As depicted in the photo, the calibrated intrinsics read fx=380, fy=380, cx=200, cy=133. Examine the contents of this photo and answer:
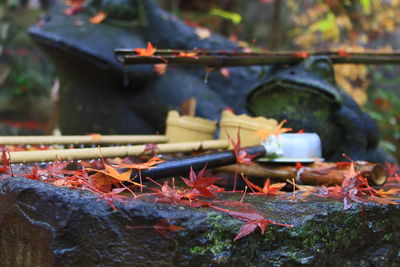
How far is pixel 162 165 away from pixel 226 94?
2367 millimetres

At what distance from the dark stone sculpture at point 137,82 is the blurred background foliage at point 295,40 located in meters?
1.96

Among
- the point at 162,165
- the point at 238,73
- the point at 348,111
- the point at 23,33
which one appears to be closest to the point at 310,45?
the point at 238,73

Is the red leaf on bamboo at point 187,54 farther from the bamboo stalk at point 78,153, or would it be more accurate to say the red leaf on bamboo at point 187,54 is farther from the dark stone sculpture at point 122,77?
the dark stone sculpture at point 122,77

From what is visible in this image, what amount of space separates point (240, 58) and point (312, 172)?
0.98 m

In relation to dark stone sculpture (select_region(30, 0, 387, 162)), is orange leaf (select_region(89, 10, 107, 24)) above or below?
above

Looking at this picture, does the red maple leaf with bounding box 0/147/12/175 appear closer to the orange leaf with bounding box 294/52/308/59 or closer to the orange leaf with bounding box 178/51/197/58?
the orange leaf with bounding box 178/51/197/58

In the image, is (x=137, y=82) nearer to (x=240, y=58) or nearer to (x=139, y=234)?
(x=240, y=58)

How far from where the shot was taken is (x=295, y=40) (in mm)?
8031

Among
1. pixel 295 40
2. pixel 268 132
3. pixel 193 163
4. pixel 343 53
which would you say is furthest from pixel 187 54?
pixel 295 40

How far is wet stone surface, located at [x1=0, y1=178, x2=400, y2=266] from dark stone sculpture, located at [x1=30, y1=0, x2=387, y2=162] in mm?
1642

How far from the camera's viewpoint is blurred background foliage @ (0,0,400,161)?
6.98 metres

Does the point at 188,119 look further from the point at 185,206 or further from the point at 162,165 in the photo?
the point at 185,206

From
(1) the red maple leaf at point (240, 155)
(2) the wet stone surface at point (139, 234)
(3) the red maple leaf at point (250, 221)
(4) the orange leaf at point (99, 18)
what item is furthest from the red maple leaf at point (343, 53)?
(4) the orange leaf at point (99, 18)

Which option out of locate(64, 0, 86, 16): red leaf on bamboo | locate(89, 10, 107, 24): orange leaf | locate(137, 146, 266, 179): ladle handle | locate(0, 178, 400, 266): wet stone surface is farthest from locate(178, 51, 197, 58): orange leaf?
locate(64, 0, 86, 16): red leaf on bamboo
